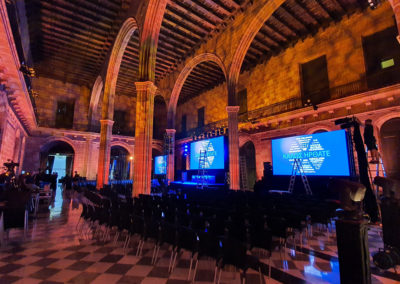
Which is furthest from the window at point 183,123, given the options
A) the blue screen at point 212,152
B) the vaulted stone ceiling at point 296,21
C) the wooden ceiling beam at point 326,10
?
the wooden ceiling beam at point 326,10

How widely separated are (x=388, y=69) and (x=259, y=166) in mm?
8222

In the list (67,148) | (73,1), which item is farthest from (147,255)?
(67,148)

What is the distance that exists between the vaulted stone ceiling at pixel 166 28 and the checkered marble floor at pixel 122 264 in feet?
34.2

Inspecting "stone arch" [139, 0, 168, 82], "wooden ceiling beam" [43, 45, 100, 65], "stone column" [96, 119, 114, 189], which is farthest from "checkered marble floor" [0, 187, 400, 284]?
"wooden ceiling beam" [43, 45, 100, 65]

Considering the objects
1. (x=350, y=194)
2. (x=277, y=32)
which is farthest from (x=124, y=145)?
(x=350, y=194)

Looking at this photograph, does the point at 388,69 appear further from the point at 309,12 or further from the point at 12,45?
the point at 12,45

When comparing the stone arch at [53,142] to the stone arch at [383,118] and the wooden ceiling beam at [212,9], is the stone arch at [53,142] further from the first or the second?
the stone arch at [383,118]

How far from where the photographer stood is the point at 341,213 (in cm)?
215

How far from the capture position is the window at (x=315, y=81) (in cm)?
1152

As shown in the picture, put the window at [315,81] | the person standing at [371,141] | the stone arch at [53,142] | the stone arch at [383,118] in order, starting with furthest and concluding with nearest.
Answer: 1. the stone arch at [53,142]
2. the window at [315,81]
3. the stone arch at [383,118]
4. the person standing at [371,141]

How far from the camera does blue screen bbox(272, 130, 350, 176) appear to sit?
29.6 feet

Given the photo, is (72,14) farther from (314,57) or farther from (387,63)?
(387,63)

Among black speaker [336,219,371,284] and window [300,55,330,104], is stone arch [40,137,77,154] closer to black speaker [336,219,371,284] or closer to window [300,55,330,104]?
window [300,55,330,104]

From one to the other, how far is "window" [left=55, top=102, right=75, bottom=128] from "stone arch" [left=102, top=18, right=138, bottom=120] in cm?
862
